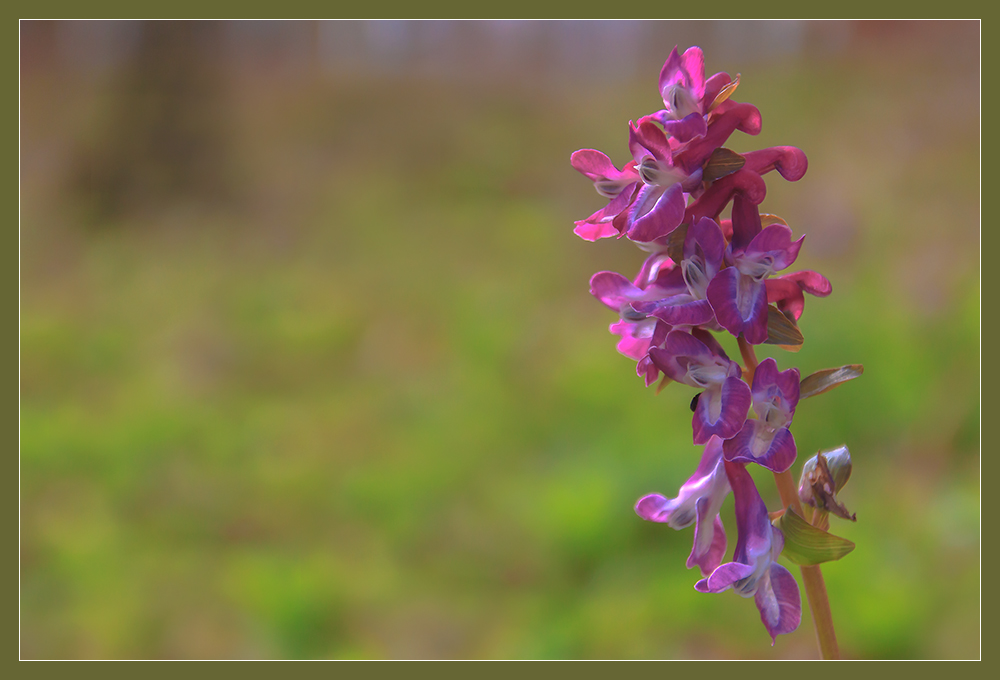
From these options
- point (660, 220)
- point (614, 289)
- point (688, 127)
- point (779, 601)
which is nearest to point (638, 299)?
point (614, 289)

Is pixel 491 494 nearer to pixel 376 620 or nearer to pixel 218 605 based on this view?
pixel 376 620

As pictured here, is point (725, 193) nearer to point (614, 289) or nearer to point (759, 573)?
point (614, 289)

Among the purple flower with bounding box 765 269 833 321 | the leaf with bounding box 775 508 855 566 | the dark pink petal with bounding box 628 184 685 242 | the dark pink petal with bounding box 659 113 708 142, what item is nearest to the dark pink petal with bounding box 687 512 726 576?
the leaf with bounding box 775 508 855 566

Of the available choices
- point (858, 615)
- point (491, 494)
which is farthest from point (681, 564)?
point (491, 494)

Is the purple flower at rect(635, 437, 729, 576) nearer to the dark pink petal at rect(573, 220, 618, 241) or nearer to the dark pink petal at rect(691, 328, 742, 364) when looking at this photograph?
the dark pink petal at rect(691, 328, 742, 364)

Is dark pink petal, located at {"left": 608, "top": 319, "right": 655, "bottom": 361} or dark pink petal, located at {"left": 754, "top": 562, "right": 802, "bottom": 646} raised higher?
dark pink petal, located at {"left": 608, "top": 319, "right": 655, "bottom": 361}

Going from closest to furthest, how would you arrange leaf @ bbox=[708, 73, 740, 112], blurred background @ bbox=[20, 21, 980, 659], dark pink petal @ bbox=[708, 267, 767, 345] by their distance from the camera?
dark pink petal @ bbox=[708, 267, 767, 345] < leaf @ bbox=[708, 73, 740, 112] < blurred background @ bbox=[20, 21, 980, 659]

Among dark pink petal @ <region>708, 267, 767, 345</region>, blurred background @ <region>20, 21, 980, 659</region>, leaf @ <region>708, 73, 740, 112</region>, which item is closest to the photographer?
dark pink petal @ <region>708, 267, 767, 345</region>

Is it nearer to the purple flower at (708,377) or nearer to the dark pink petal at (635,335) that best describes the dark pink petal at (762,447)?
the purple flower at (708,377)
